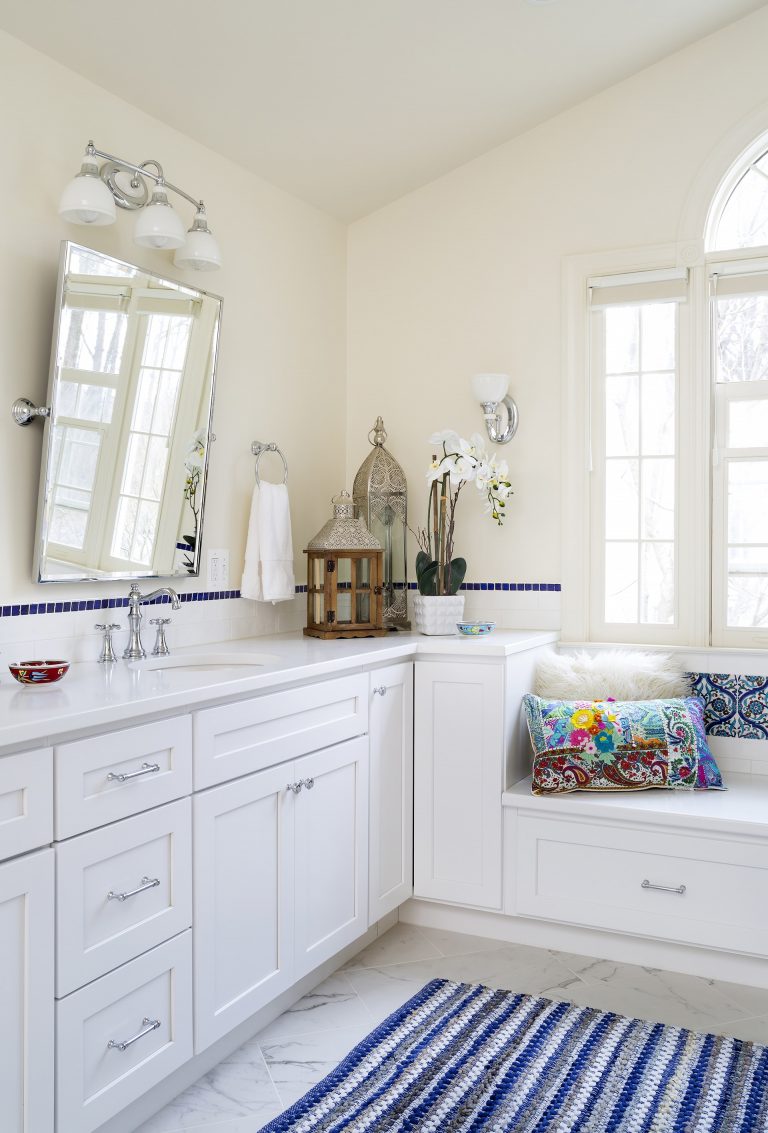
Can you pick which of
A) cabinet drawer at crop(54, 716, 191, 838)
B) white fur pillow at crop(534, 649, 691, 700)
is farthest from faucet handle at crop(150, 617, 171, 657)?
white fur pillow at crop(534, 649, 691, 700)

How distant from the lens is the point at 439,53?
2754 millimetres

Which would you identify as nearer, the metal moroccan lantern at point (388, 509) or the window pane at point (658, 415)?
the window pane at point (658, 415)

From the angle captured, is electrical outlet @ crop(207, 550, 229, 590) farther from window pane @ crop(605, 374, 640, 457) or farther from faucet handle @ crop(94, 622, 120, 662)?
window pane @ crop(605, 374, 640, 457)

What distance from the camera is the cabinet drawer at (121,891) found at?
1.65 m

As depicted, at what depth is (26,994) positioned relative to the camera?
5.10 feet

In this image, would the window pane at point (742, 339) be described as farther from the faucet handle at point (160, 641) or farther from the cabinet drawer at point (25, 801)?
the cabinet drawer at point (25, 801)

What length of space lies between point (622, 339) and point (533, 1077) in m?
2.30

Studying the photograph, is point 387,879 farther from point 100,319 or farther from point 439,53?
point 439,53

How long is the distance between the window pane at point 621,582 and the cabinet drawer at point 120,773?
1792 millimetres

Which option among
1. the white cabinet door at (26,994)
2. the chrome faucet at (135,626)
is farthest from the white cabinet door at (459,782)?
the white cabinet door at (26,994)

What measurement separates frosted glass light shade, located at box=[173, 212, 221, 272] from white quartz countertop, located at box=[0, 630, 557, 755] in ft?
3.55

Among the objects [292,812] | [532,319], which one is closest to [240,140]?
[532,319]

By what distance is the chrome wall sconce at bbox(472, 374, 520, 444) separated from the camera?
3.30 meters

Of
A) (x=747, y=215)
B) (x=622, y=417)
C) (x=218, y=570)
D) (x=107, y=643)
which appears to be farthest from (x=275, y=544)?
(x=747, y=215)
